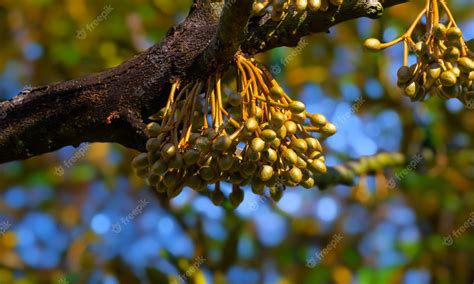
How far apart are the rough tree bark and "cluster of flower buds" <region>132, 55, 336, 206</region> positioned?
0.12 ft

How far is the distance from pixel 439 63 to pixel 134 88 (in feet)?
1.62

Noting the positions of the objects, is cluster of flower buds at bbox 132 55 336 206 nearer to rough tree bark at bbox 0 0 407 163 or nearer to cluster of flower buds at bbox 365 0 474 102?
rough tree bark at bbox 0 0 407 163

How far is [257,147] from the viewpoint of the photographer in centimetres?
112

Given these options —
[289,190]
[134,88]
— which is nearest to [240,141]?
[134,88]

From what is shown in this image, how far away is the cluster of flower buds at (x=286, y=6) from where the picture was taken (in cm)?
113

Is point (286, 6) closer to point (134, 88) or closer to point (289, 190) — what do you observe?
point (134, 88)

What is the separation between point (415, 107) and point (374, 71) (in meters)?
0.23

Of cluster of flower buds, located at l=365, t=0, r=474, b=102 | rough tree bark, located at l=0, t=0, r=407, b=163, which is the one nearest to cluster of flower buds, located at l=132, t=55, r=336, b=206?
rough tree bark, located at l=0, t=0, r=407, b=163

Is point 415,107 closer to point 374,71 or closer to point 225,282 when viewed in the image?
point 374,71

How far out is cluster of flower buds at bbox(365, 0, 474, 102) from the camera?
1219 mm

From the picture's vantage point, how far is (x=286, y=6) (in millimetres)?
1142

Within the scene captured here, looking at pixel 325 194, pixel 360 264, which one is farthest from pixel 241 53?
pixel 325 194

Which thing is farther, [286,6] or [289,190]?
[289,190]

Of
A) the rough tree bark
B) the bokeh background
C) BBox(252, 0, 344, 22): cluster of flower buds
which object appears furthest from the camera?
the bokeh background
